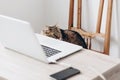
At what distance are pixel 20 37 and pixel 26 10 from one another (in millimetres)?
1370

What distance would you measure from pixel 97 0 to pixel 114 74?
3.79 ft

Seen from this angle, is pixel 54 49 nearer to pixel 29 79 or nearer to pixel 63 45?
pixel 63 45

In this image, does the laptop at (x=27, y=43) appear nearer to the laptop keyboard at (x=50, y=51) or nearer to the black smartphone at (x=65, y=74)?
the laptop keyboard at (x=50, y=51)

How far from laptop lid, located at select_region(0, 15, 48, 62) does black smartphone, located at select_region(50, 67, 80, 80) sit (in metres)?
0.13

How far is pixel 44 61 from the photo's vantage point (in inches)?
44.4

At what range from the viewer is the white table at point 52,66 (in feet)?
3.27

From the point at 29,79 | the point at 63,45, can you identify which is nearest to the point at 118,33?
the point at 63,45

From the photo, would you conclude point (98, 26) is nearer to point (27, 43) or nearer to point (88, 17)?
point (88, 17)

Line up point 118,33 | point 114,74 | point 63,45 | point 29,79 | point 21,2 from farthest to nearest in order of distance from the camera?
point 21,2, point 118,33, point 63,45, point 114,74, point 29,79

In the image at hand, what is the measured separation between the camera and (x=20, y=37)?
3.80 ft

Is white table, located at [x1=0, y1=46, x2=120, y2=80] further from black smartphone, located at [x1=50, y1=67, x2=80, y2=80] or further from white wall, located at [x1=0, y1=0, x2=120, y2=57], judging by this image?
white wall, located at [x1=0, y1=0, x2=120, y2=57]

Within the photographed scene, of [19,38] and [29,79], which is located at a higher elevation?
[19,38]

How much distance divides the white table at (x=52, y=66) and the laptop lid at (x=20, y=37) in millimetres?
38

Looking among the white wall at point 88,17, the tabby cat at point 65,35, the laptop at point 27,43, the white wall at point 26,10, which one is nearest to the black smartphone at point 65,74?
the laptop at point 27,43
